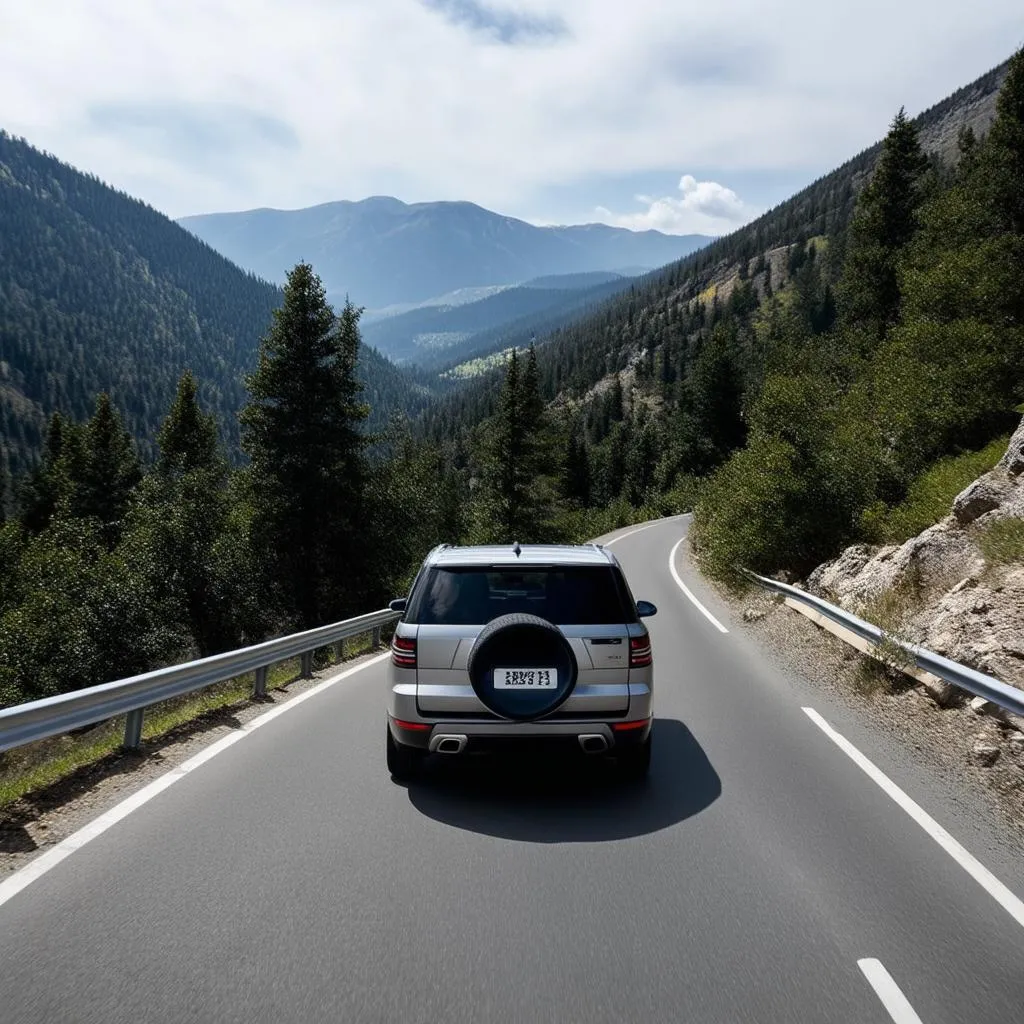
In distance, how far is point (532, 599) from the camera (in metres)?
5.84

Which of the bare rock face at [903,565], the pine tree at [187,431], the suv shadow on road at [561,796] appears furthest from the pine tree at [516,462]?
the suv shadow on road at [561,796]

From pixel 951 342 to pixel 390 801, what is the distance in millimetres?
20728

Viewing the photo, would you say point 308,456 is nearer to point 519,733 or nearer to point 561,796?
point 561,796

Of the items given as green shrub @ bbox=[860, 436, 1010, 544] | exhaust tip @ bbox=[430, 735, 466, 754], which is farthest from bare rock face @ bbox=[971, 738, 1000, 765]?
green shrub @ bbox=[860, 436, 1010, 544]

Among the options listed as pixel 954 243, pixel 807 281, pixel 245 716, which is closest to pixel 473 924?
pixel 245 716

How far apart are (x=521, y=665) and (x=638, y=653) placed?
33.9 inches

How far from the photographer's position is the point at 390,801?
18.3 ft

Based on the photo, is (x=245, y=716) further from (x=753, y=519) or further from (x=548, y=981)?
(x=753, y=519)

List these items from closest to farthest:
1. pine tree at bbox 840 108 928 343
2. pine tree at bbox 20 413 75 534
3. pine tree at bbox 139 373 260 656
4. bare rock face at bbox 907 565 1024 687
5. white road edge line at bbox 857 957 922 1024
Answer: white road edge line at bbox 857 957 922 1024 → bare rock face at bbox 907 565 1024 687 → pine tree at bbox 139 373 260 656 → pine tree at bbox 840 108 928 343 → pine tree at bbox 20 413 75 534

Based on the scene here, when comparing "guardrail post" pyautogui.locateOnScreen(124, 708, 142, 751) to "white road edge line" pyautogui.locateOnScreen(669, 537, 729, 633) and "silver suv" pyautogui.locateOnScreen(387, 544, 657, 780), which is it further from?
"white road edge line" pyautogui.locateOnScreen(669, 537, 729, 633)


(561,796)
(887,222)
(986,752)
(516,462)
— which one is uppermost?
(887,222)

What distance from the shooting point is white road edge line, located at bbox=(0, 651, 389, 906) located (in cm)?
416

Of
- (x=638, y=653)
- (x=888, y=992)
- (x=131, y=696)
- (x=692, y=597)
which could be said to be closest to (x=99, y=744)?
(x=131, y=696)

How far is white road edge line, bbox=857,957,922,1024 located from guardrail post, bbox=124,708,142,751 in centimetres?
589
